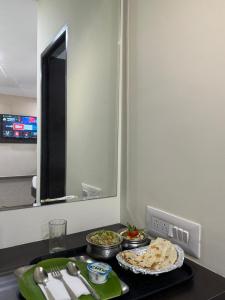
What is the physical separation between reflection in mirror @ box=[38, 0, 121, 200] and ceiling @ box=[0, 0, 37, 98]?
0.62ft

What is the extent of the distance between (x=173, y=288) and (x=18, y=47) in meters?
1.12

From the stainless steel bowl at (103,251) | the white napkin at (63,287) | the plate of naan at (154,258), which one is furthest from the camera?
the stainless steel bowl at (103,251)

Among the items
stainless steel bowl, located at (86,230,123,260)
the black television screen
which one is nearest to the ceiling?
the black television screen

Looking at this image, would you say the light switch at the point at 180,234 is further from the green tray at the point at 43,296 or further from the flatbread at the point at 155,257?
the green tray at the point at 43,296

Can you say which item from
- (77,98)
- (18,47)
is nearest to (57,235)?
(77,98)

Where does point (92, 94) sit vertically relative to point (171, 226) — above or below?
above

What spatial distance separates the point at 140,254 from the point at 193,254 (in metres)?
0.20

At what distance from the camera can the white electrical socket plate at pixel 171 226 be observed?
0.88 m

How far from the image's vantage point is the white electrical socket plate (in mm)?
876

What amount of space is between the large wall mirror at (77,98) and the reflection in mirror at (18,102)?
0.10ft

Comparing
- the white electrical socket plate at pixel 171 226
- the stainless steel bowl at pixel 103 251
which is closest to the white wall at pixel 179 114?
the white electrical socket plate at pixel 171 226

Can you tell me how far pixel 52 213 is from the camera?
1.11 meters

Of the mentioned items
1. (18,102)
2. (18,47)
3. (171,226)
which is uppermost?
(18,47)

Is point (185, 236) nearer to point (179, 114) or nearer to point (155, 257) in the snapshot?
point (155, 257)
